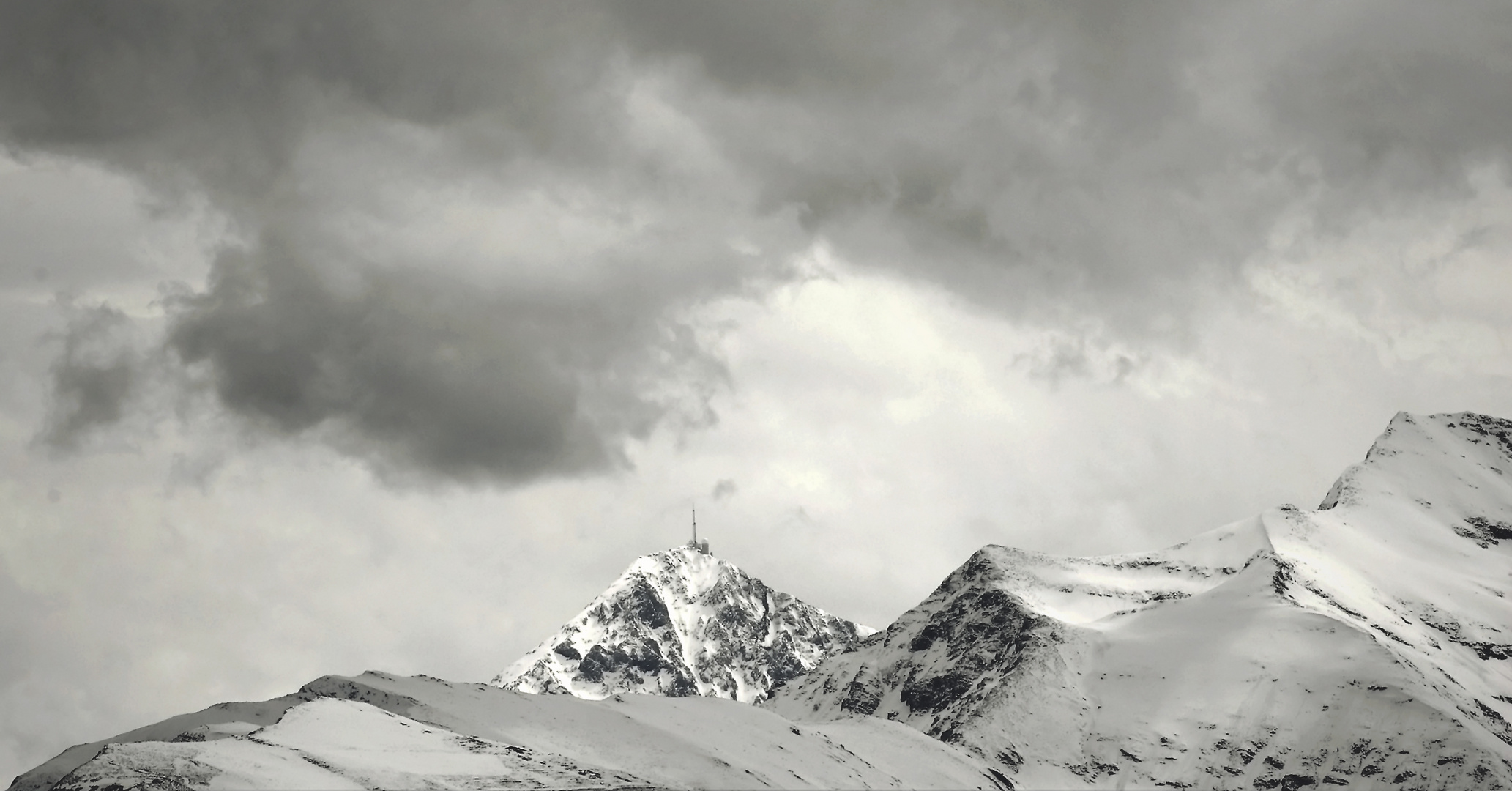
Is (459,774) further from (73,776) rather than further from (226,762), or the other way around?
(73,776)

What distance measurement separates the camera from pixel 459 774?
198500 mm

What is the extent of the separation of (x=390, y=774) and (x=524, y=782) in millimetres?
16529

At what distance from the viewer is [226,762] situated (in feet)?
614

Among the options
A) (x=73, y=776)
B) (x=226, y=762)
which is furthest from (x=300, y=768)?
(x=73, y=776)

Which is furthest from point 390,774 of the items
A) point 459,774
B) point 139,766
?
point 139,766

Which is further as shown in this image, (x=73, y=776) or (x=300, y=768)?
(x=300, y=768)

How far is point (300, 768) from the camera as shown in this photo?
191 m

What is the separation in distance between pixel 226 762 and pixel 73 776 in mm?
16696

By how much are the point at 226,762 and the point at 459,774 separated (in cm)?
2818

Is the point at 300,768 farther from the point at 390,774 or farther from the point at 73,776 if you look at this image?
the point at 73,776

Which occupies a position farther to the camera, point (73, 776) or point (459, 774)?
point (459, 774)

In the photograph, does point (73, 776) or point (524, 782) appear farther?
point (524, 782)

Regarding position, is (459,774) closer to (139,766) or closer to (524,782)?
(524,782)

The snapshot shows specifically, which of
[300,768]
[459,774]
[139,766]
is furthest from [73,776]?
[459,774]
